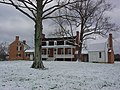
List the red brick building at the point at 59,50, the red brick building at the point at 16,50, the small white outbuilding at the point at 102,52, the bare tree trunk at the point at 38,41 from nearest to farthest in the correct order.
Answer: the bare tree trunk at the point at 38,41
the small white outbuilding at the point at 102,52
the red brick building at the point at 59,50
the red brick building at the point at 16,50

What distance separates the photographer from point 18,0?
63.8ft

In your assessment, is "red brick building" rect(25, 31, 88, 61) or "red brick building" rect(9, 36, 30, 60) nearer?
"red brick building" rect(25, 31, 88, 61)

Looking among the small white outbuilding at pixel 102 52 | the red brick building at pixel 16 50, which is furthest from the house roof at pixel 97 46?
the red brick building at pixel 16 50

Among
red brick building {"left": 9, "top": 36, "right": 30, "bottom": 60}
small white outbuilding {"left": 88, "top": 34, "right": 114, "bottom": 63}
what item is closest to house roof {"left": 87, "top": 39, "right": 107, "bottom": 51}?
small white outbuilding {"left": 88, "top": 34, "right": 114, "bottom": 63}

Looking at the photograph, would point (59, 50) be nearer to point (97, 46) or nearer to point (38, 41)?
point (97, 46)

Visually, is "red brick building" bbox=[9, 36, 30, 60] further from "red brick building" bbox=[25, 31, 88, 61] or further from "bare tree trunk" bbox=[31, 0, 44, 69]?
"bare tree trunk" bbox=[31, 0, 44, 69]

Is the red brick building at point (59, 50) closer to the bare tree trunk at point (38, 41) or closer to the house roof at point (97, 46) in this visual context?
the house roof at point (97, 46)

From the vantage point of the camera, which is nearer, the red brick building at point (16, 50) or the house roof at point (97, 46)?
the house roof at point (97, 46)

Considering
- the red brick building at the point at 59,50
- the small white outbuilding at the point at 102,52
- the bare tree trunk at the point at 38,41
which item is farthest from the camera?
the red brick building at the point at 59,50

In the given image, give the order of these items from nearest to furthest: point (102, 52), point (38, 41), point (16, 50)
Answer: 1. point (38, 41)
2. point (102, 52)
3. point (16, 50)

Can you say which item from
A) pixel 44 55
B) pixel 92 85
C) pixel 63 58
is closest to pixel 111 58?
pixel 63 58

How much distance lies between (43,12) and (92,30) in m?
23.1

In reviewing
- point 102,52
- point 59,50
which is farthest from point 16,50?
point 102,52

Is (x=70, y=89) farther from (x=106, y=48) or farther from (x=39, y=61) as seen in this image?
(x=106, y=48)
